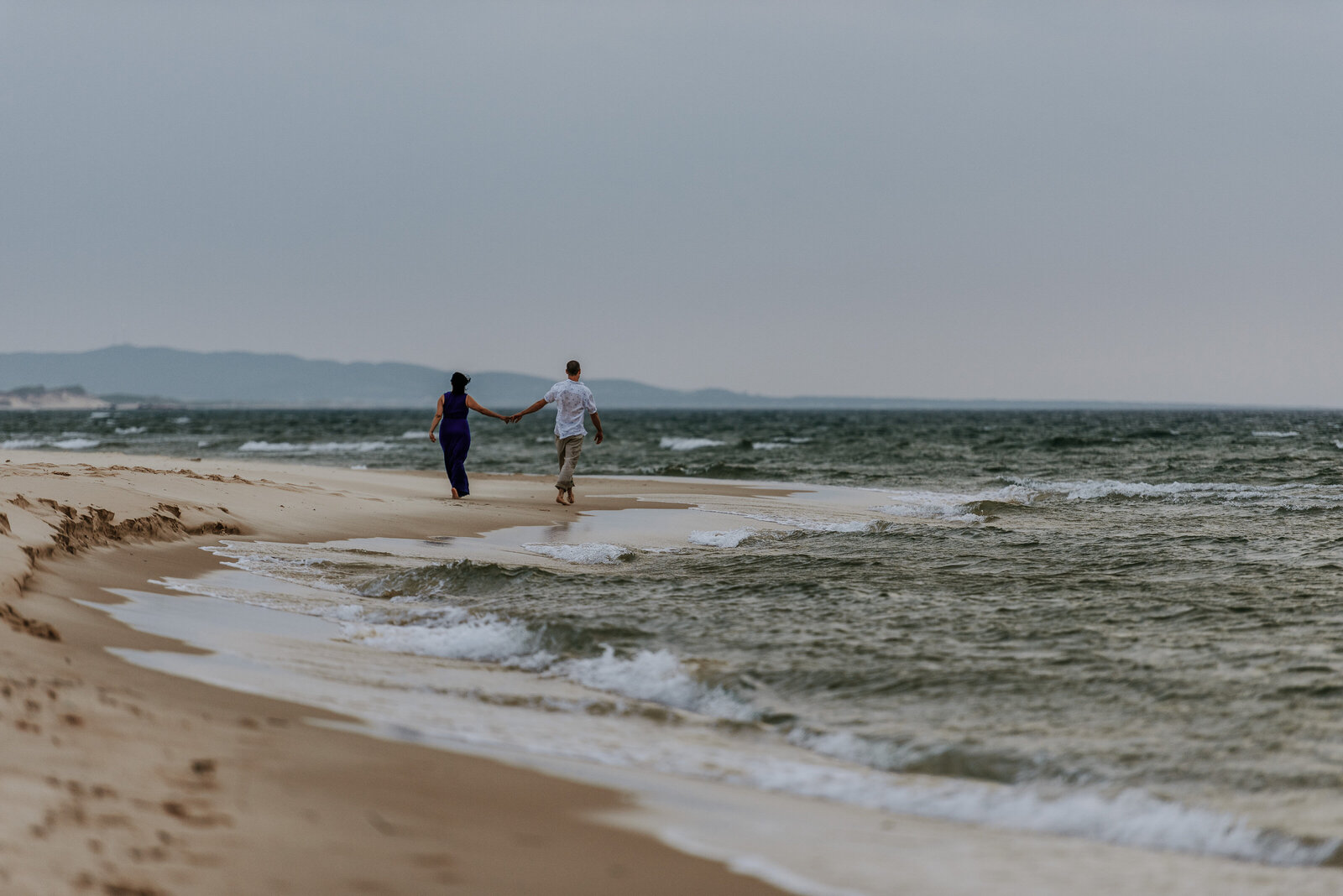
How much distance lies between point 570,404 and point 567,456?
87 cm

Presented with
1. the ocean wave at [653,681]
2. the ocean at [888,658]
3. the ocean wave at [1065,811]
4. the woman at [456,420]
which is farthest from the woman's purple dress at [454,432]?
the ocean wave at [1065,811]

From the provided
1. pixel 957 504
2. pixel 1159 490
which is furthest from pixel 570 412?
pixel 1159 490

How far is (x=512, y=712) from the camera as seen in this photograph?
4.93 m

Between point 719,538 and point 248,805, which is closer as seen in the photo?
point 248,805

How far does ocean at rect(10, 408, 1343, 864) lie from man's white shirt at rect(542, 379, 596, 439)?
6.21 ft

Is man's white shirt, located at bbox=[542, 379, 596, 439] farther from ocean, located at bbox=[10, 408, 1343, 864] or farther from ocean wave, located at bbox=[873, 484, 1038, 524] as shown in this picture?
ocean wave, located at bbox=[873, 484, 1038, 524]

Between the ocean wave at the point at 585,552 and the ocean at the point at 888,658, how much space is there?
8 centimetres

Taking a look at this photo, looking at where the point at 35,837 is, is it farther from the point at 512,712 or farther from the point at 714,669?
the point at 714,669

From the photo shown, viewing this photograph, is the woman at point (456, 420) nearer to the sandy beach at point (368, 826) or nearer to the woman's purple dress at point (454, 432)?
the woman's purple dress at point (454, 432)

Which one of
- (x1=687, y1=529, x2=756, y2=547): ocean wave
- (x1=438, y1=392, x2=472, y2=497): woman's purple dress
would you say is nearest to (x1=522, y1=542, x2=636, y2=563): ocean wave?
(x1=687, y1=529, x2=756, y2=547): ocean wave

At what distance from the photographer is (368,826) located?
3115mm

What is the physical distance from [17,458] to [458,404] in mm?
9182

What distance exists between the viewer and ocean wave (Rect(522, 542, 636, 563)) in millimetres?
10328

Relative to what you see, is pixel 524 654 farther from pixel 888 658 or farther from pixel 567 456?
pixel 567 456
